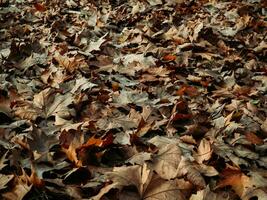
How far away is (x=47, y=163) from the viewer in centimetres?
147

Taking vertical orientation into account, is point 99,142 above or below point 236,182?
above

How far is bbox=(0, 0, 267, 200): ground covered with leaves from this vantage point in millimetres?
1422

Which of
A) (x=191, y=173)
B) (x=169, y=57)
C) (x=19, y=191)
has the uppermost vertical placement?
(x=19, y=191)

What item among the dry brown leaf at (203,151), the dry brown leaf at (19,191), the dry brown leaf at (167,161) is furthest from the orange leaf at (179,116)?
the dry brown leaf at (19,191)

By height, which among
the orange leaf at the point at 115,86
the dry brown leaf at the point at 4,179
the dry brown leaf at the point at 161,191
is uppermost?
the dry brown leaf at the point at 4,179

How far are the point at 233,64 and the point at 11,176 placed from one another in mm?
1992

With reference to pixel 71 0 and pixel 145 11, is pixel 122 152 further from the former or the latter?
pixel 71 0

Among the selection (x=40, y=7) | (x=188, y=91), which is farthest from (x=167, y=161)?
(x=40, y=7)

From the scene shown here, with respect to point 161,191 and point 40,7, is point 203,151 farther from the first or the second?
point 40,7

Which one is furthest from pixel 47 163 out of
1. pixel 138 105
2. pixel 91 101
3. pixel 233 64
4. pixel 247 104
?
pixel 233 64

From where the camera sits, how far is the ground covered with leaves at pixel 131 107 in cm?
142

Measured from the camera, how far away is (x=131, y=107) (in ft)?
6.68

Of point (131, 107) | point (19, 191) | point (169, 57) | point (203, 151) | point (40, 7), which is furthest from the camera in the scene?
point (40, 7)

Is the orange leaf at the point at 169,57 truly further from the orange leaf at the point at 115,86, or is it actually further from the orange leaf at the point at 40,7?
the orange leaf at the point at 40,7
